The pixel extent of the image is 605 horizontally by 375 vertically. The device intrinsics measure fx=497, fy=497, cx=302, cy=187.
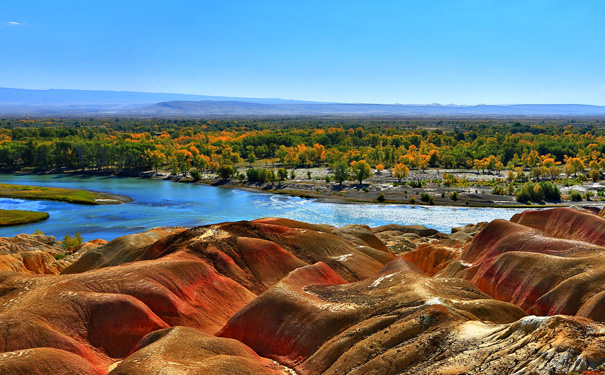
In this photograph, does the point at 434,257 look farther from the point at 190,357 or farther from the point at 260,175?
the point at 260,175

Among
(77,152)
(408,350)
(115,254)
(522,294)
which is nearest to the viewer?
(408,350)

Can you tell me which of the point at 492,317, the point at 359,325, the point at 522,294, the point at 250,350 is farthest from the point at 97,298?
the point at 522,294

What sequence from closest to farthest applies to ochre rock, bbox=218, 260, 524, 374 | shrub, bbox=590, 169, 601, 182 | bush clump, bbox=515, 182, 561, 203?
ochre rock, bbox=218, 260, 524, 374 < bush clump, bbox=515, 182, 561, 203 < shrub, bbox=590, 169, 601, 182

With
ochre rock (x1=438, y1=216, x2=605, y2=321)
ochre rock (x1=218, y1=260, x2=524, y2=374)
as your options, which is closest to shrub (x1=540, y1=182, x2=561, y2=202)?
ochre rock (x1=438, y1=216, x2=605, y2=321)

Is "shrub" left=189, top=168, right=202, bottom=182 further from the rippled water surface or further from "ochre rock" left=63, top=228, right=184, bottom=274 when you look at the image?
"ochre rock" left=63, top=228, right=184, bottom=274

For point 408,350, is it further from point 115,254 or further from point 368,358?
point 115,254

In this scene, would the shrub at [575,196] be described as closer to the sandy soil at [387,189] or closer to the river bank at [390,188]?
the river bank at [390,188]
